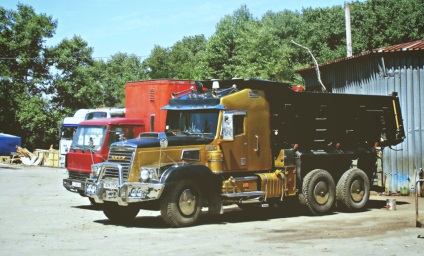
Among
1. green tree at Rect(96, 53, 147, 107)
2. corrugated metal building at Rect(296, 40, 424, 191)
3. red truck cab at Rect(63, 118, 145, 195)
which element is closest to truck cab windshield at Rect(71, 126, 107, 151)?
red truck cab at Rect(63, 118, 145, 195)

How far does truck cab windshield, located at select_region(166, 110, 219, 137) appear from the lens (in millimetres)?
14875

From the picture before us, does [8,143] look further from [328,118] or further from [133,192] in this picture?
[133,192]

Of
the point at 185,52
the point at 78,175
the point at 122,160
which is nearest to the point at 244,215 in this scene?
the point at 122,160

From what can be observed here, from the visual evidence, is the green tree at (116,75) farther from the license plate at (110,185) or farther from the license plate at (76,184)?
the license plate at (110,185)

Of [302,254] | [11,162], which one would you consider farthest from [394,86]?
[11,162]

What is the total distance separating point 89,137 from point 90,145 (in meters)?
1.17

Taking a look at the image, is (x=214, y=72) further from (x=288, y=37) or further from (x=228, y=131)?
(x=228, y=131)

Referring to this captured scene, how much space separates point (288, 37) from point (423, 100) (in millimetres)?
51339

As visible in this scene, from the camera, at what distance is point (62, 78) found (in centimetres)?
6175

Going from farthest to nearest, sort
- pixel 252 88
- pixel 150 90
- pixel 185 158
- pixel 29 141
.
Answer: pixel 29 141 < pixel 150 90 < pixel 252 88 < pixel 185 158

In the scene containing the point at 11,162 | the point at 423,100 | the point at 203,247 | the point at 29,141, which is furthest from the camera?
the point at 29,141

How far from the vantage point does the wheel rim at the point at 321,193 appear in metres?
16.4

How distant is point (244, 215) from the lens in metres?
16.7

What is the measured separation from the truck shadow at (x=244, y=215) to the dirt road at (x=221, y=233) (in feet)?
0.08
